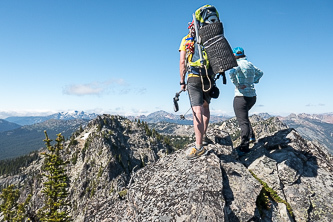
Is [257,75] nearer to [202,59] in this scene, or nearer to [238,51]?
[238,51]

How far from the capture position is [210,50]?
7406 mm

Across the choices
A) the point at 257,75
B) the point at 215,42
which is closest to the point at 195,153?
the point at 215,42

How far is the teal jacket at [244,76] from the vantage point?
9.83 meters

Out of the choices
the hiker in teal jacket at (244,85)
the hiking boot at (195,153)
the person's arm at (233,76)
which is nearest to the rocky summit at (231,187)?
the hiking boot at (195,153)

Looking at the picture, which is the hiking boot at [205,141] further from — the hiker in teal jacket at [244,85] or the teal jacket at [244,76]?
the teal jacket at [244,76]

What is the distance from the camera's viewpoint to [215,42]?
24.2ft

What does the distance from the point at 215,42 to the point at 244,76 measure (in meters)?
3.39

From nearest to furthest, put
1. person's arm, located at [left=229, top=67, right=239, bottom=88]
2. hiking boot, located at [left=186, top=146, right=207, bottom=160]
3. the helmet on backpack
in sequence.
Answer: hiking boot, located at [left=186, top=146, right=207, bottom=160], person's arm, located at [left=229, top=67, right=239, bottom=88], the helmet on backpack

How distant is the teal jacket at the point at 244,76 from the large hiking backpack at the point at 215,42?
9.16 ft

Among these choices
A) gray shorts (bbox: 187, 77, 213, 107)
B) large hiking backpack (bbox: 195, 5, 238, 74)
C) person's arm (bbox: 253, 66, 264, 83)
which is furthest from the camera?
person's arm (bbox: 253, 66, 264, 83)

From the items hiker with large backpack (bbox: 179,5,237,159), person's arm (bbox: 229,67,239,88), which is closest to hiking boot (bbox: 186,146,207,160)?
hiker with large backpack (bbox: 179,5,237,159)

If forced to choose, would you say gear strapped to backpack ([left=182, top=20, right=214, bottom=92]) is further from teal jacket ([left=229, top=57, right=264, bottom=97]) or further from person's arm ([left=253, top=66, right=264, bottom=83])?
person's arm ([left=253, top=66, right=264, bottom=83])

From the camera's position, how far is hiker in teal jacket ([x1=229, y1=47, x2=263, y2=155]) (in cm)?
988

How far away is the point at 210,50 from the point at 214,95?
202 cm
